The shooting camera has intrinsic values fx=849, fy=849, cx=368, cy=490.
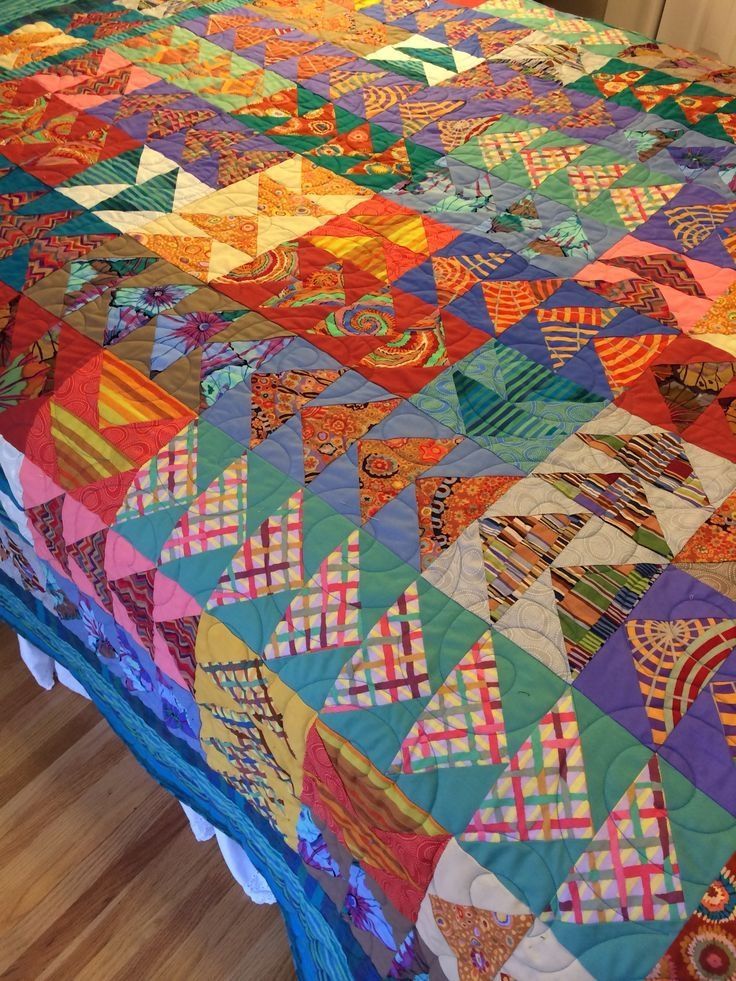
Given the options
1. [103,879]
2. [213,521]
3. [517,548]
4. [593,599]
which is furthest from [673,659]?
[103,879]

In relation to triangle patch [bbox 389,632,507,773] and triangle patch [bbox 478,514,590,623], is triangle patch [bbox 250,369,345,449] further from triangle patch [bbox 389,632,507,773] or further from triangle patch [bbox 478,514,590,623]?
triangle patch [bbox 389,632,507,773]

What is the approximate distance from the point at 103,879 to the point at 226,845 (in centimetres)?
27

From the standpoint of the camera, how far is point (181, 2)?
2.02 meters

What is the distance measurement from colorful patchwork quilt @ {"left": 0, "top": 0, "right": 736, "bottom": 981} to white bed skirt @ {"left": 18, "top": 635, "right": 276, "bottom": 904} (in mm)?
81

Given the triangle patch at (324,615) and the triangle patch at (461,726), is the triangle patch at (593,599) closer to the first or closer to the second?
the triangle patch at (461,726)

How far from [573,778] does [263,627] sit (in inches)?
14.4

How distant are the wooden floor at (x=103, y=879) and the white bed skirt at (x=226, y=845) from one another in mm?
53

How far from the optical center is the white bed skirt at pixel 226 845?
Answer: 4.15 ft

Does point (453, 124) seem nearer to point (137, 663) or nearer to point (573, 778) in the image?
point (137, 663)

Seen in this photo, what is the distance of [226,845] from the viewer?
126cm

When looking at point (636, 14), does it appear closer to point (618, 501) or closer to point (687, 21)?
point (687, 21)

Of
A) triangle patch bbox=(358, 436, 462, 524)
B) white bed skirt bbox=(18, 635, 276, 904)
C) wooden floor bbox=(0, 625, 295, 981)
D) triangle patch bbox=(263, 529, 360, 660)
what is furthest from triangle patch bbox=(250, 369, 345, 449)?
wooden floor bbox=(0, 625, 295, 981)

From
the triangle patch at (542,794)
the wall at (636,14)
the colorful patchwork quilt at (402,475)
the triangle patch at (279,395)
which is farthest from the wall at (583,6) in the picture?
the triangle patch at (542,794)

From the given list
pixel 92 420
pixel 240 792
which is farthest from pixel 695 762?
pixel 92 420
